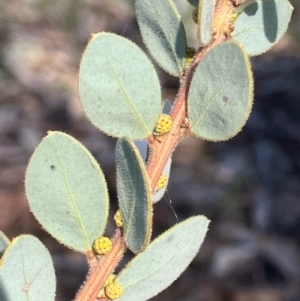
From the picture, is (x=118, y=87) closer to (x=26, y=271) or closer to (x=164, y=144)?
(x=164, y=144)

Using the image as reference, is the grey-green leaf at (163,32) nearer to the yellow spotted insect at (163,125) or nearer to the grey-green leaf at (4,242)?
the yellow spotted insect at (163,125)

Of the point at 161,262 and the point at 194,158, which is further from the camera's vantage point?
the point at 194,158

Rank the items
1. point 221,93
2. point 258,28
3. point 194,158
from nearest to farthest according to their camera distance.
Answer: point 221,93, point 258,28, point 194,158

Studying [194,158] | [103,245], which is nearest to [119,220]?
[103,245]

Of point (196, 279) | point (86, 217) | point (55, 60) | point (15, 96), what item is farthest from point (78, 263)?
point (86, 217)

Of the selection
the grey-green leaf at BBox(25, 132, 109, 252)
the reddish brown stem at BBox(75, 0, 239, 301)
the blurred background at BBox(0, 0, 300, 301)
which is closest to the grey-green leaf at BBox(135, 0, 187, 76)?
the reddish brown stem at BBox(75, 0, 239, 301)

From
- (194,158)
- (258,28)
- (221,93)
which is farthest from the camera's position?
(194,158)

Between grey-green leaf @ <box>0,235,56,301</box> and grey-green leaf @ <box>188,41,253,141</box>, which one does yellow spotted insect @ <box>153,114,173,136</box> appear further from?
grey-green leaf @ <box>0,235,56,301</box>
